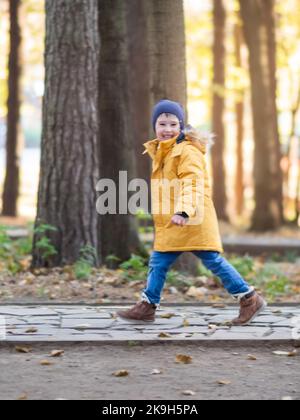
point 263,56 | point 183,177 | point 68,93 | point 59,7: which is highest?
point 263,56

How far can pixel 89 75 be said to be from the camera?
10.6 metres

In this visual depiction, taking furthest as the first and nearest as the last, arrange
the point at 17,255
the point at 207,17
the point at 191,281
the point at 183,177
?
the point at 207,17 → the point at 17,255 → the point at 191,281 → the point at 183,177

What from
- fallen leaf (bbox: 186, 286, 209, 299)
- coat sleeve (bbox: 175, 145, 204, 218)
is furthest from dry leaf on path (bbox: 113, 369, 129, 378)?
fallen leaf (bbox: 186, 286, 209, 299)

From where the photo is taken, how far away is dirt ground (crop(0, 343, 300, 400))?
5.64 metres

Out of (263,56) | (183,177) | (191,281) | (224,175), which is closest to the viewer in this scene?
(183,177)

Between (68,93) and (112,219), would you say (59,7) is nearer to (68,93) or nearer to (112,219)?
(68,93)

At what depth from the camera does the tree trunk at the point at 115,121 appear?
1190 cm

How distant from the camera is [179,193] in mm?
7285

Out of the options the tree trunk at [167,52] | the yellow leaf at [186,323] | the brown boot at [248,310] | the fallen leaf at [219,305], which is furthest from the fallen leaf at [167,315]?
the tree trunk at [167,52]

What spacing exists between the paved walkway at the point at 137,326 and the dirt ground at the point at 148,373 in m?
0.11

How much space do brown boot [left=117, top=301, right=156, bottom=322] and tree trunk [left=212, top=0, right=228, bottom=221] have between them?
62.8ft
